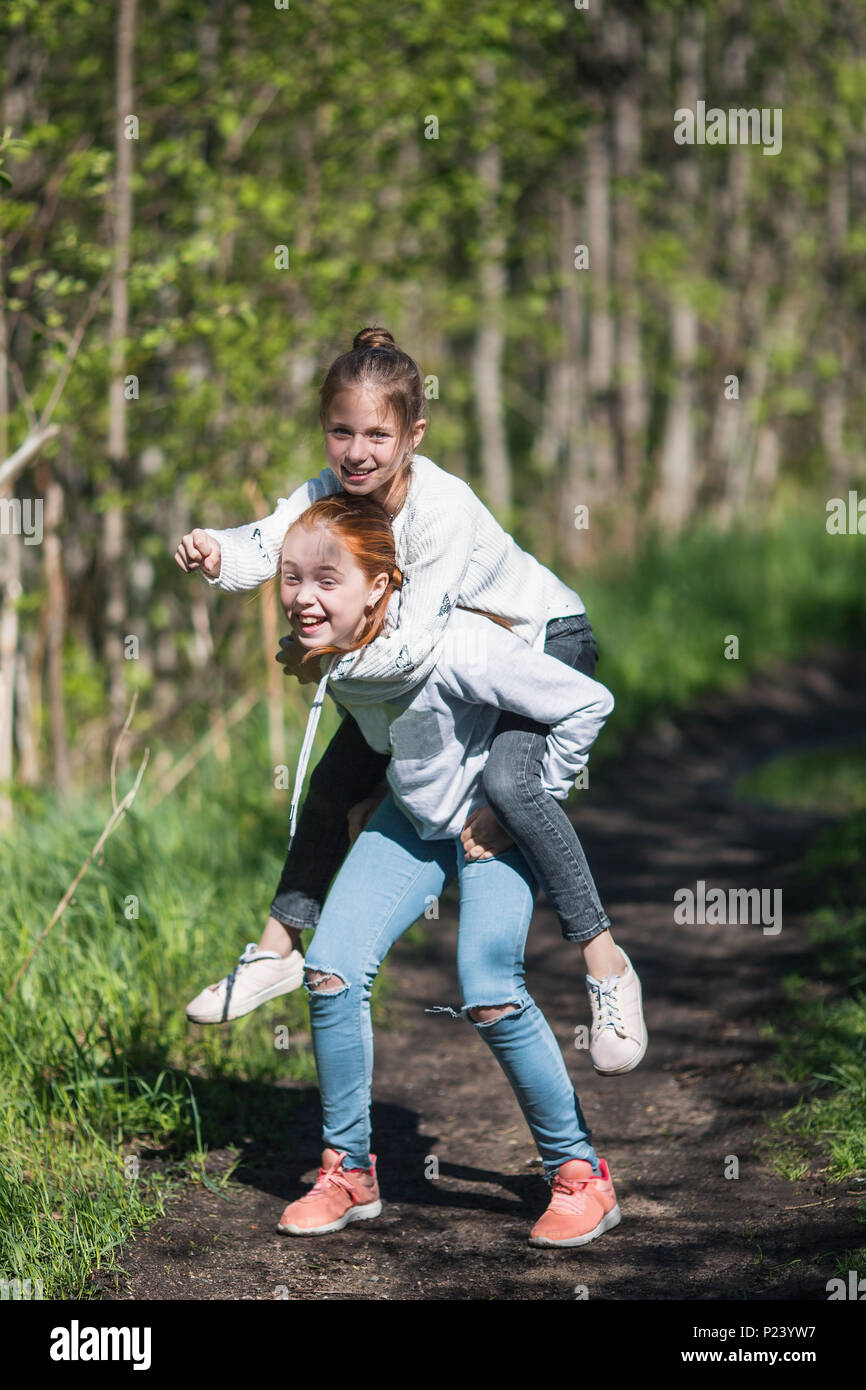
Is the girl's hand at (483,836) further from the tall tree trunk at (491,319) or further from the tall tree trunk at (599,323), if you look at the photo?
the tall tree trunk at (599,323)

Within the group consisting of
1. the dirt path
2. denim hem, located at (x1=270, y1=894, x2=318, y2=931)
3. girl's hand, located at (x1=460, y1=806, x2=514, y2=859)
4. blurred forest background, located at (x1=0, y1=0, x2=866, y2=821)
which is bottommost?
the dirt path

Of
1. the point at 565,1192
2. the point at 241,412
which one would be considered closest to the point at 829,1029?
the point at 565,1192

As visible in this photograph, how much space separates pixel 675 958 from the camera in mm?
4891

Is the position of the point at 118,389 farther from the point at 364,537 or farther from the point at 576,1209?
the point at 576,1209

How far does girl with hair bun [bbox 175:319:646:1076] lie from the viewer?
107 inches

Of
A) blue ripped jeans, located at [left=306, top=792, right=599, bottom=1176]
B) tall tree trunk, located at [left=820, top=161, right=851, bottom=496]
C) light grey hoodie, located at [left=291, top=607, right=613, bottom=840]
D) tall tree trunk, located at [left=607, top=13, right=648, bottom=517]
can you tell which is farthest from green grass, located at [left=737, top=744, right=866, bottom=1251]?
tall tree trunk, located at [left=820, top=161, right=851, bottom=496]

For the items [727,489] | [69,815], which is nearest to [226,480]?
[69,815]

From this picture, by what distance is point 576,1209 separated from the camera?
3008 mm

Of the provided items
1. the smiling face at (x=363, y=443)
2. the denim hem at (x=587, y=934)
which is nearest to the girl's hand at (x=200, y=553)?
the smiling face at (x=363, y=443)

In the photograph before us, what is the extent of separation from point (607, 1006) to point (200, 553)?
1.21 m

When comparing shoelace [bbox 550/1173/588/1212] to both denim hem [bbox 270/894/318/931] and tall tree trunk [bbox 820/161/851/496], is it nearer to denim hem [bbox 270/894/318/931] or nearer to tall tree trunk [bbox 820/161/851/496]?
denim hem [bbox 270/894/318/931]

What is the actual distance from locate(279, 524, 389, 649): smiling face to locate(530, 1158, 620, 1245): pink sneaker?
4.07ft

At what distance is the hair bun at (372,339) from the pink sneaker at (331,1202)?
1702 millimetres

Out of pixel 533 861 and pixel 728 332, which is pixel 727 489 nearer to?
pixel 728 332
